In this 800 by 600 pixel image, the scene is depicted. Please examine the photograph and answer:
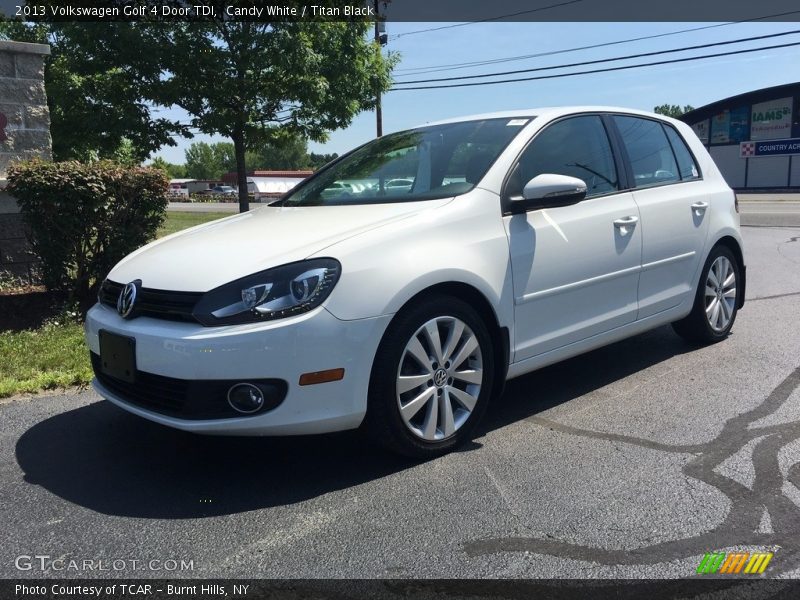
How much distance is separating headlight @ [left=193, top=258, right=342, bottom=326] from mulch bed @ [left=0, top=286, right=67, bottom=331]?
3.86 m

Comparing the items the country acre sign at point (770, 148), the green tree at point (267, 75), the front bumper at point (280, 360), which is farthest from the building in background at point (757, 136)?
the front bumper at point (280, 360)

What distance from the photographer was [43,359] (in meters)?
5.00

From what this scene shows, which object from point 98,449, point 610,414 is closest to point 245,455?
point 98,449

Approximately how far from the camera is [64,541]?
2680mm

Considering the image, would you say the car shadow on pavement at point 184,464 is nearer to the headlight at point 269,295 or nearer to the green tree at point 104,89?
the headlight at point 269,295

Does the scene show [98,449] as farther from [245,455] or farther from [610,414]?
[610,414]

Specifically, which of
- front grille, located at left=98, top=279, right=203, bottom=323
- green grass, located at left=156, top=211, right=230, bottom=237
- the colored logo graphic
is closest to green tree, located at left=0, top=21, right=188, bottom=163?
green grass, located at left=156, top=211, right=230, bottom=237

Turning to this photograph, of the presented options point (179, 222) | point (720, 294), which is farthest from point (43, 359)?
point (179, 222)

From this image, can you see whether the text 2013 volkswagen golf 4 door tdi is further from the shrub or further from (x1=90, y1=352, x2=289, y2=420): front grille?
the shrub

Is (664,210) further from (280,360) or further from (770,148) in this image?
(770,148)

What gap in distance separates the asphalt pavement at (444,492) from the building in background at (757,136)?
5060cm

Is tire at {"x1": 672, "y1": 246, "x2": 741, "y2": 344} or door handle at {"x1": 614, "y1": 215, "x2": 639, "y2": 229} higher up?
door handle at {"x1": 614, "y1": 215, "x2": 639, "y2": 229}

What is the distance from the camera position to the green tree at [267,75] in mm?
11773

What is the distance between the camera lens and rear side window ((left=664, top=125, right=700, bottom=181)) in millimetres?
5082
